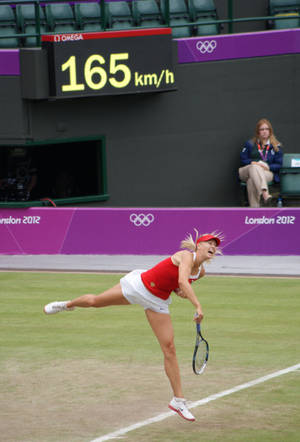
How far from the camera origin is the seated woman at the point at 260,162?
19.4 m

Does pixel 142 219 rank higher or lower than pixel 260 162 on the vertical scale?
lower

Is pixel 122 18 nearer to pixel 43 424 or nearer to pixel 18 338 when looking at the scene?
pixel 18 338

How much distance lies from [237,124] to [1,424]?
1379 centimetres

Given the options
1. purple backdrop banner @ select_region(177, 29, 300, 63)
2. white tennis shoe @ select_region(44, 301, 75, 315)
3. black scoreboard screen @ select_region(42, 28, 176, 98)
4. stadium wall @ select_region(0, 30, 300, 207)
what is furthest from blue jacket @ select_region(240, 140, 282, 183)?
white tennis shoe @ select_region(44, 301, 75, 315)

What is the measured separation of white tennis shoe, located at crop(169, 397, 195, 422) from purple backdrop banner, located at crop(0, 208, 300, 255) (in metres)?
9.59

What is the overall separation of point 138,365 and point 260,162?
9818 mm

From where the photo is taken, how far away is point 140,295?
887cm

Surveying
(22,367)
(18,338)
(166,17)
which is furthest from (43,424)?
(166,17)

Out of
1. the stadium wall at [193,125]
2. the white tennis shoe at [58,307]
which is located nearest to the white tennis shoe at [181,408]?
the white tennis shoe at [58,307]

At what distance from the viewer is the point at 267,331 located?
41.4ft

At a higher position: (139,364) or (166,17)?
(166,17)

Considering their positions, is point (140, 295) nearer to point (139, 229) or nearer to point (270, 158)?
point (139, 229)

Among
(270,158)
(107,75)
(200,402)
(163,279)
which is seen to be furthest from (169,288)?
(270,158)

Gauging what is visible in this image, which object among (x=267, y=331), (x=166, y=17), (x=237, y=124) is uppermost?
(x=166, y=17)
